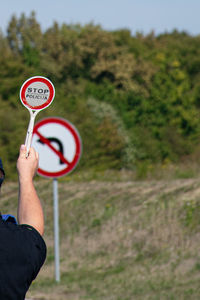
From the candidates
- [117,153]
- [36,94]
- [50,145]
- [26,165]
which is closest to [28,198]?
[26,165]

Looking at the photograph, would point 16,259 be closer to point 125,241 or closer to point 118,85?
point 125,241

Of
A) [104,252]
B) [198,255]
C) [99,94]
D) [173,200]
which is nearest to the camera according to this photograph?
[198,255]

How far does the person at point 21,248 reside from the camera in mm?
2148

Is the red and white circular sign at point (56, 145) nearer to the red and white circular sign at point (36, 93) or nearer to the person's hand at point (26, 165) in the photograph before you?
the red and white circular sign at point (36, 93)

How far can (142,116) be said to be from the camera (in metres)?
69.6

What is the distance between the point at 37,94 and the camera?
265 cm

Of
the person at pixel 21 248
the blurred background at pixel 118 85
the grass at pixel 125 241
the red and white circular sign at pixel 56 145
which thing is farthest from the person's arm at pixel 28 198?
the blurred background at pixel 118 85

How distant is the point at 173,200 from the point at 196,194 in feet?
1.24

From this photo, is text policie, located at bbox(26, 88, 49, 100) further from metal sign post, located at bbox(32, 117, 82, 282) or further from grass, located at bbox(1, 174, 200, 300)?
metal sign post, located at bbox(32, 117, 82, 282)

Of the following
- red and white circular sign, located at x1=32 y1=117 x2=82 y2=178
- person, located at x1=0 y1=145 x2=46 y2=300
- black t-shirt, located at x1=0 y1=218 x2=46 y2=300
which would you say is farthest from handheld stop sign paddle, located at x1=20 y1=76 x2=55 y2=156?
red and white circular sign, located at x1=32 y1=117 x2=82 y2=178

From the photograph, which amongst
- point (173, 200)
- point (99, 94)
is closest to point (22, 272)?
point (173, 200)

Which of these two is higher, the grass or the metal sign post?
the metal sign post

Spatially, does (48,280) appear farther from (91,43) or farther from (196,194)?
(91,43)

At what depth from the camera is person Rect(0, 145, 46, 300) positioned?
2148 millimetres
